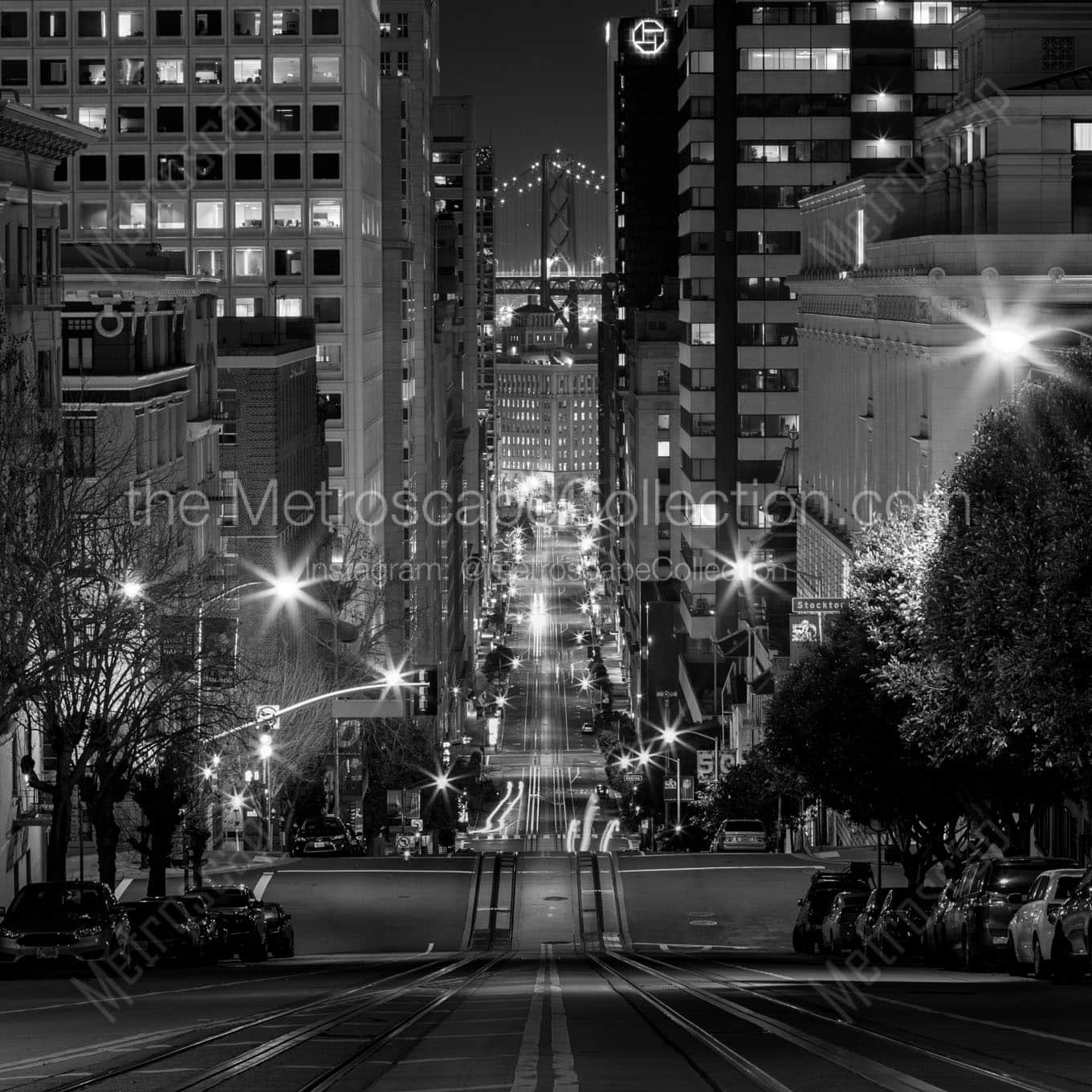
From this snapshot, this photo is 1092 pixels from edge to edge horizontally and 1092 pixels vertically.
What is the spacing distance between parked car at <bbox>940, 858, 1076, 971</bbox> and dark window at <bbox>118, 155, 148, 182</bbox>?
92.6 m

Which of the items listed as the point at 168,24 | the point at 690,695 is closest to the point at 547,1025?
the point at 168,24

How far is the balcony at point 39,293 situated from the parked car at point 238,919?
18402 millimetres

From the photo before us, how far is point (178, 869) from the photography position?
70.2m

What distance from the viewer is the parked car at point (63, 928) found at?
35906 millimetres

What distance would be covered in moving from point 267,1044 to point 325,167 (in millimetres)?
105075

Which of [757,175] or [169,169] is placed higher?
[757,175]

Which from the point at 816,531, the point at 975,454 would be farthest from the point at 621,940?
the point at 816,531

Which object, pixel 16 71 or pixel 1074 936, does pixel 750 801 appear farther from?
pixel 1074 936

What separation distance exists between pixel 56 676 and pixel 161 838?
1517 centimetres

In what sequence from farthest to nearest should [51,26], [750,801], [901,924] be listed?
[51,26] → [750,801] → [901,924]

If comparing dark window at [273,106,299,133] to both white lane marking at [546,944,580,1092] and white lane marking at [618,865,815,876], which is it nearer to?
white lane marking at [618,865,815,876]

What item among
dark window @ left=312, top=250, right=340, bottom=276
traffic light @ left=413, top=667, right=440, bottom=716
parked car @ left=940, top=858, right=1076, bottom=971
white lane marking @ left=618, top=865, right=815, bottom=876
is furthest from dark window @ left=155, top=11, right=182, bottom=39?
parked car @ left=940, top=858, right=1076, bottom=971

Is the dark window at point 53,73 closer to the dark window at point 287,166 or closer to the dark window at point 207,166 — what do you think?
the dark window at point 207,166

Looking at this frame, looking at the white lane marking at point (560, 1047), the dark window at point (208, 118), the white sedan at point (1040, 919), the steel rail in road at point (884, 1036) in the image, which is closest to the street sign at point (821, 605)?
the white sedan at point (1040, 919)
